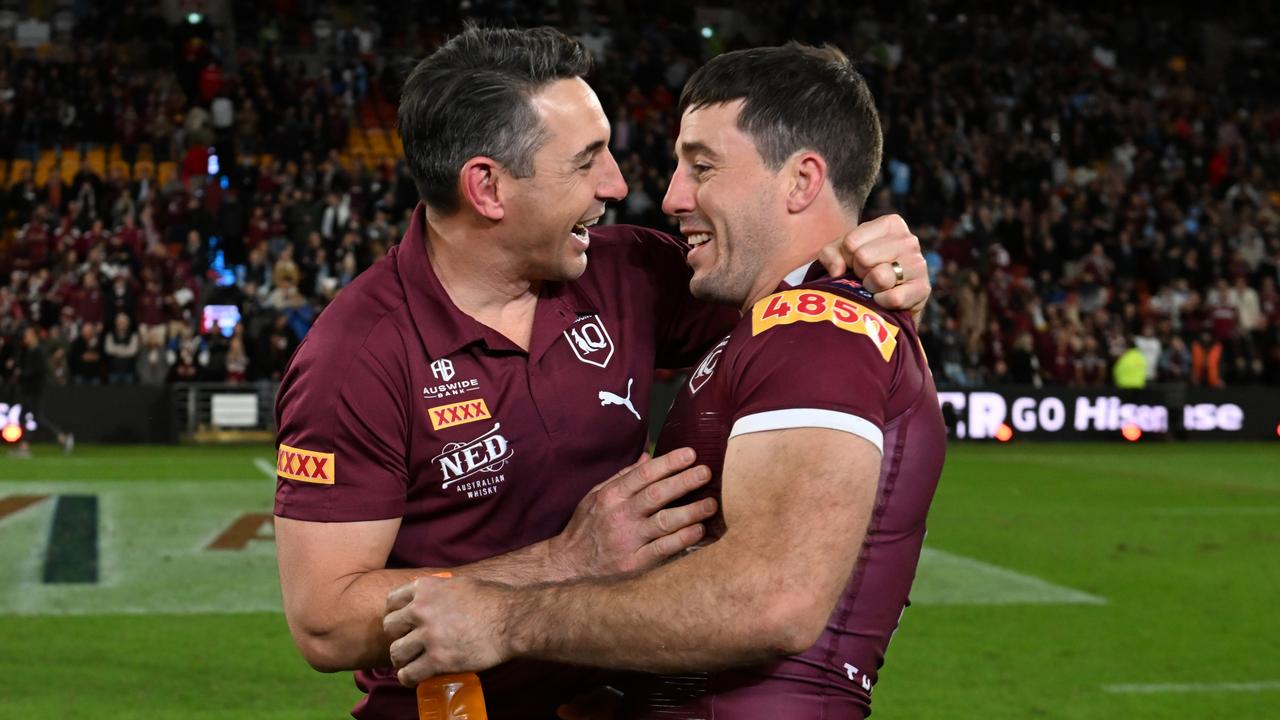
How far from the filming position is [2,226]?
25250 mm

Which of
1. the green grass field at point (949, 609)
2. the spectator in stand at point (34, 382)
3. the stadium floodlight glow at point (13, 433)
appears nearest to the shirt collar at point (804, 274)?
the green grass field at point (949, 609)

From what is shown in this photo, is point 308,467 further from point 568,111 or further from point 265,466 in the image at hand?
point 265,466

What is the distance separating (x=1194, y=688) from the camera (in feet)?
25.6

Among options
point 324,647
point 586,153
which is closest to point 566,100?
point 586,153

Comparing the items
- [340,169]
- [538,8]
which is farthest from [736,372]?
[538,8]

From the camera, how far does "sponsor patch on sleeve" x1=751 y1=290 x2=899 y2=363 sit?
2.94m

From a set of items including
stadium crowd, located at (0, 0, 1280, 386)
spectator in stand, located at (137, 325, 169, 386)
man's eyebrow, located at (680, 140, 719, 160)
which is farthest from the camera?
stadium crowd, located at (0, 0, 1280, 386)

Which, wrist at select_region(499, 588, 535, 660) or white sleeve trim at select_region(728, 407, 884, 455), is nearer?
white sleeve trim at select_region(728, 407, 884, 455)

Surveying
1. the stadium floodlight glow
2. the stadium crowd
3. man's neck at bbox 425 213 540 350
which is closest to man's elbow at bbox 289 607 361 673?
man's neck at bbox 425 213 540 350

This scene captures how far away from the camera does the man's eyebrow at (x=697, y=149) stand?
3.32m

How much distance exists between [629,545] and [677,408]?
33cm

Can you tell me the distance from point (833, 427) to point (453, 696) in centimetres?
96

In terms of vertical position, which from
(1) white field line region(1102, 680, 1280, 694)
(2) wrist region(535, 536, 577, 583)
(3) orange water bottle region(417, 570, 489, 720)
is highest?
(2) wrist region(535, 536, 577, 583)

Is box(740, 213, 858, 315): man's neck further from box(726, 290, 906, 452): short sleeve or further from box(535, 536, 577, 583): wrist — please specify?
box(535, 536, 577, 583): wrist
